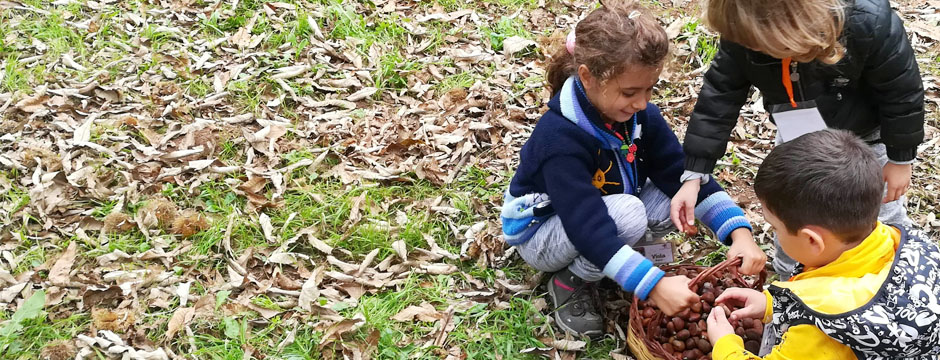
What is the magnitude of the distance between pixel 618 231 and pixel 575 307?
46cm

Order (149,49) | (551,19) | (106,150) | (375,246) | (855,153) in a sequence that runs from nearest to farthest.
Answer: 1. (855,153)
2. (375,246)
3. (106,150)
4. (149,49)
5. (551,19)

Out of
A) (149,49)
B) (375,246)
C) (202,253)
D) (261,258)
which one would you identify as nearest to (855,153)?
(375,246)

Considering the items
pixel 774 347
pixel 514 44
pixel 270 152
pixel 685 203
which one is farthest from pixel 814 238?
pixel 514 44

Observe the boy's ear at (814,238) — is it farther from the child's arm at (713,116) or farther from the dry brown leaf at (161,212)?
the dry brown leaf at (161,212)

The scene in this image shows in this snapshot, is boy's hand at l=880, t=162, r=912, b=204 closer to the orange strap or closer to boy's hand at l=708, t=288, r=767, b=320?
the orange strap

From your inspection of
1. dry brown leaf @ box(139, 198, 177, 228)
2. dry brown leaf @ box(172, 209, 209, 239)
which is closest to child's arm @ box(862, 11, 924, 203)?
dry brown leaf @ box(172, 209, 209, 239)

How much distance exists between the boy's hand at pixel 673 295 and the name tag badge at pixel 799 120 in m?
0.66

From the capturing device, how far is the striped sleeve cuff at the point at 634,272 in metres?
2.60

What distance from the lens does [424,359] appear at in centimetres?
302

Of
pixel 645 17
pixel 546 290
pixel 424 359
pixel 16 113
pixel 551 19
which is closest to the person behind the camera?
pixel 645 17

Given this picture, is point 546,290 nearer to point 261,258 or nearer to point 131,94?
point 261,258

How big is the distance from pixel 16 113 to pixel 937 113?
557 centimetres

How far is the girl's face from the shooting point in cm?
256

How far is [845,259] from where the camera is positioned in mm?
1991
